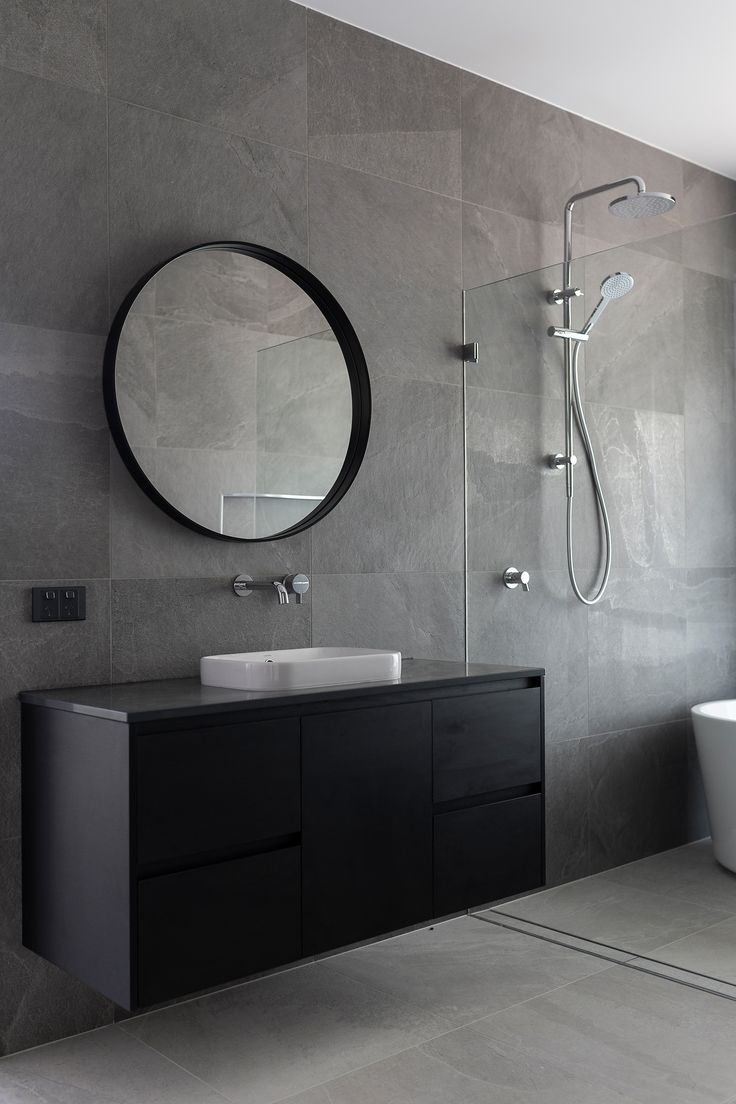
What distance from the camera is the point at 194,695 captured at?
2.32 m

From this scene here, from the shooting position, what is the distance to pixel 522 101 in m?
3.60

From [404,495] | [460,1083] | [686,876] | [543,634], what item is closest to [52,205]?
[404,495]

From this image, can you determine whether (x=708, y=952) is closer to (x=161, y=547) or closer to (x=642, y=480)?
(x=642, y=480)

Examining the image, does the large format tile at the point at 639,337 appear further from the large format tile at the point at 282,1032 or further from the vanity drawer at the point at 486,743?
the large format tile at the point at 282,1032

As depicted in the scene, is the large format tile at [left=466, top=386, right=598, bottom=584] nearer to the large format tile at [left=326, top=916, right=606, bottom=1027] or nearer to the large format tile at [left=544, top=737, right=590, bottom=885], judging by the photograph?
the large format tile at [left=544, top=737, right=590, bottom=885]

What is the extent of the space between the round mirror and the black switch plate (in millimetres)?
314

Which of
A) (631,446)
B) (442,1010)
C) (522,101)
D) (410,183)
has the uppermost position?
(522,101)

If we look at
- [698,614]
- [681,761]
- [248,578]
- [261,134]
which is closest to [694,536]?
[698,614]

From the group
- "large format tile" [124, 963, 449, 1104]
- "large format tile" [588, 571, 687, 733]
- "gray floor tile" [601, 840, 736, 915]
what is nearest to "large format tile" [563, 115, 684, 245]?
"large format tile" [588, 571, 687, 733]

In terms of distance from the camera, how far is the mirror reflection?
263cm

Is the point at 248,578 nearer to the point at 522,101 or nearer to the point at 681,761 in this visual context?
the point at 681,761

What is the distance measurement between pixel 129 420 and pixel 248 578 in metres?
0.54

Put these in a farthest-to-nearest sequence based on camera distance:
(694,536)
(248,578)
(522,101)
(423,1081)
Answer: (522,101) → (694,536) → (248,578) → (423,1081)

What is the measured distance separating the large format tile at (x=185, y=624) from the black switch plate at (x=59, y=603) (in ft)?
0.31
